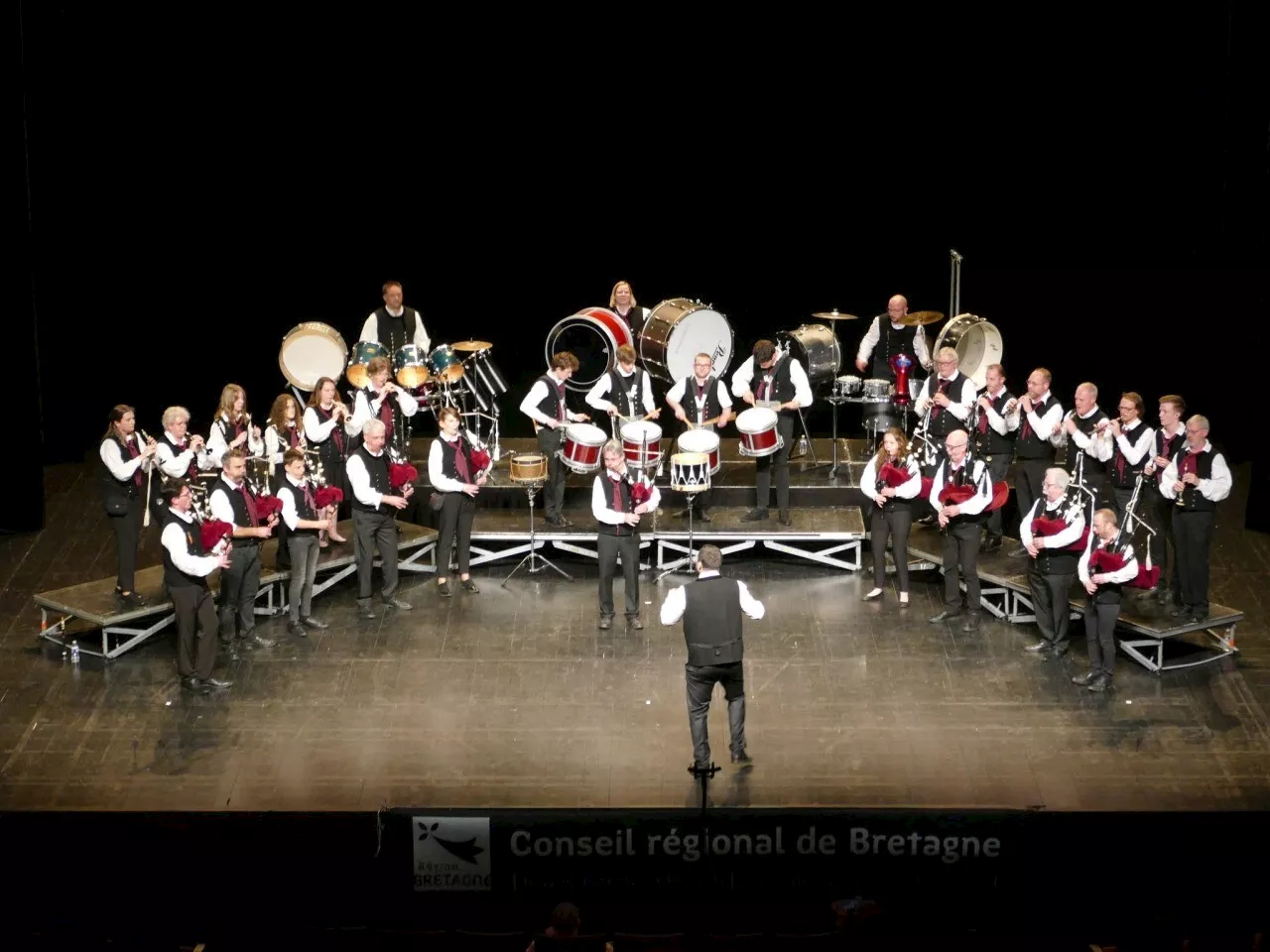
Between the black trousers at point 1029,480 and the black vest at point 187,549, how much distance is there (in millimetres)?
5559

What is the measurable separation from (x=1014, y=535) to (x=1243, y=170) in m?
3.65

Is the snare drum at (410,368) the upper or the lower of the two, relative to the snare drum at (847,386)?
upper

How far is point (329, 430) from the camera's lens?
11.4 meters

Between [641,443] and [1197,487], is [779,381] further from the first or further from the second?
[1197,487]

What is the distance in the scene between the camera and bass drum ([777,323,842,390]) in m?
12.8

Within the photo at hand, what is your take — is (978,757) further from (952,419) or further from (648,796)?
(952,419)

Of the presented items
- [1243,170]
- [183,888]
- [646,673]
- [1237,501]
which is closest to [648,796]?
[646,673]

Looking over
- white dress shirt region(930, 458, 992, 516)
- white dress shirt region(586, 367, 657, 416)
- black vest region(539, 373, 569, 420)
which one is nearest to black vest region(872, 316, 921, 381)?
white dress shirt region(586, 367, 657, 416)

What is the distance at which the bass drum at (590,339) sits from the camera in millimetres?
13070

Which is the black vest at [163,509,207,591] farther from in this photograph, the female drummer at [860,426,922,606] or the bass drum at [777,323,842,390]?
the bass drum at [777,323,842,390]

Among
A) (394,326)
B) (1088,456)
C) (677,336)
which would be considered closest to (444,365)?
(394,326)

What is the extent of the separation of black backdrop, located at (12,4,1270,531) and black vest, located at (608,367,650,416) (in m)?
3.03

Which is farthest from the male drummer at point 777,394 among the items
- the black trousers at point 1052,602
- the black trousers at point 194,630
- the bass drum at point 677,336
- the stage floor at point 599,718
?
the black trousers at point 194,630

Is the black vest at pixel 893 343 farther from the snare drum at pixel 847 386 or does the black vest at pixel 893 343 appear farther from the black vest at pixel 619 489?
the black vest at pixel 619 489
